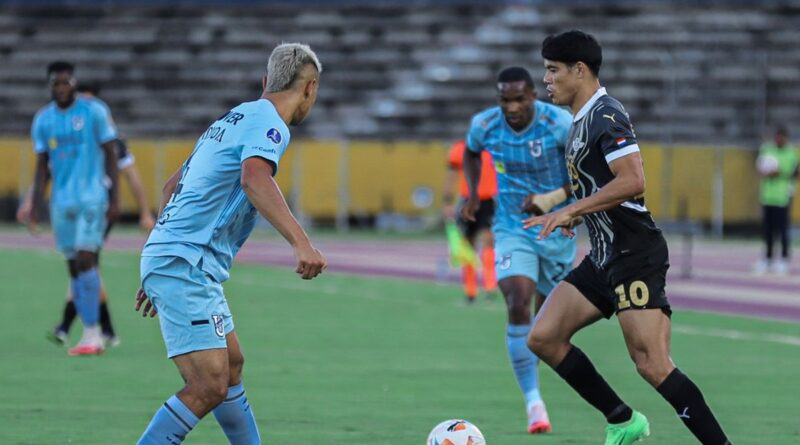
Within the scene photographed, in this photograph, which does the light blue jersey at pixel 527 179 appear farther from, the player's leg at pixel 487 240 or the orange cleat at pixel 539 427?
the player's leg at pixel 487 240

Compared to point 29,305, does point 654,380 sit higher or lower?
higher

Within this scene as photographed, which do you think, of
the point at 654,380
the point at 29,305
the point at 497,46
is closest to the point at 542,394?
the point at 654,380

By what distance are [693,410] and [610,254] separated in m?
0.86

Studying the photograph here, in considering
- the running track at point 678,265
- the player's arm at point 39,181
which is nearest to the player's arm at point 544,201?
the player's arm at point 39,181

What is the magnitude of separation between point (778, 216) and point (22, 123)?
67.7 feet

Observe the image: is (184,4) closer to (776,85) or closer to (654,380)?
(776,85)

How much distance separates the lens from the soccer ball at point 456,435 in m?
8.04

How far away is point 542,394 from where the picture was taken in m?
11.5

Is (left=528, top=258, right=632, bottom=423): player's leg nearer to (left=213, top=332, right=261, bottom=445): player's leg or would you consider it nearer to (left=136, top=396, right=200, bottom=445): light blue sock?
(left=213, top=332, right=261, bottom=445): player's leg

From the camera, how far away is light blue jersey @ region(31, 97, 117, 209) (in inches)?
535

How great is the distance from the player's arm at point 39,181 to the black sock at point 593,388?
259 inches

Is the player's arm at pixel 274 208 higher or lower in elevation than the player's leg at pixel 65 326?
higher

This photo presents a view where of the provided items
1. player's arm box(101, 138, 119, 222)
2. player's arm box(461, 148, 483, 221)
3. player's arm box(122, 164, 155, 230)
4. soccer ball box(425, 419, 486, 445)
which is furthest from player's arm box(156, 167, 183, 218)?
player's arm box(101, 138, 119, 222)

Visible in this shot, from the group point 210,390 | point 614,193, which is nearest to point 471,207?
point 614,193
